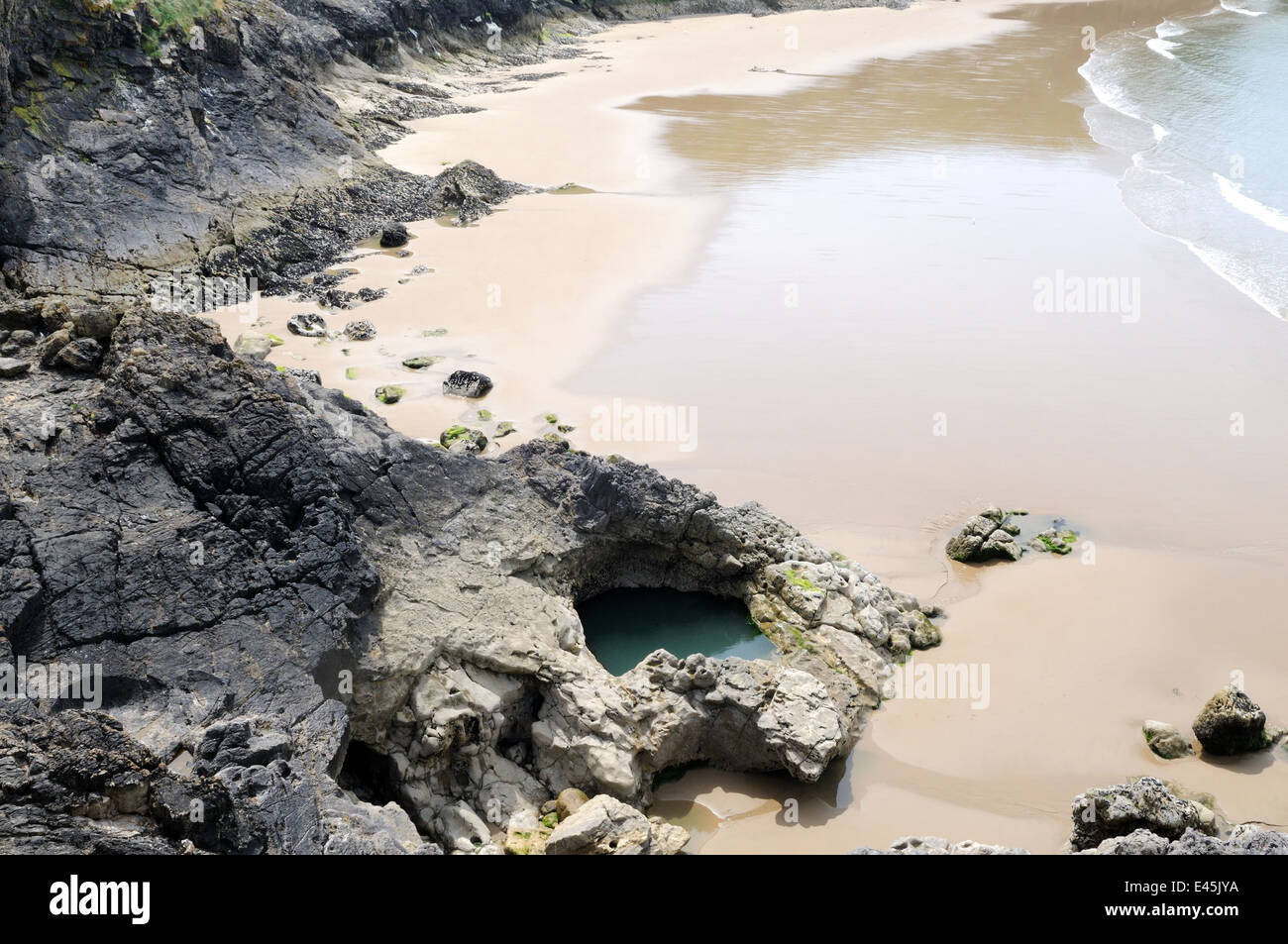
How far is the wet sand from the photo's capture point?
31.0ft

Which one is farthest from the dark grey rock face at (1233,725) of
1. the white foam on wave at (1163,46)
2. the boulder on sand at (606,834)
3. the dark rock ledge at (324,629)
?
the white foam on wave at (1163,46)

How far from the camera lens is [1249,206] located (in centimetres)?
2453

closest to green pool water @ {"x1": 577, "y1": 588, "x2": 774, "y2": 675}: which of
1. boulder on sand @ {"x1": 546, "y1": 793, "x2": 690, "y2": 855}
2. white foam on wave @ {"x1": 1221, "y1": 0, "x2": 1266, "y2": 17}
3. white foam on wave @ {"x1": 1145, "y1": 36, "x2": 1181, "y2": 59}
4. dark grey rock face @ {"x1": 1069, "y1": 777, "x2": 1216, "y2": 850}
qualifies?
boulder on sand @ {"x1": 546, "y1": 793, "x2": 690, "y2": 855}

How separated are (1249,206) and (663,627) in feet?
69.5

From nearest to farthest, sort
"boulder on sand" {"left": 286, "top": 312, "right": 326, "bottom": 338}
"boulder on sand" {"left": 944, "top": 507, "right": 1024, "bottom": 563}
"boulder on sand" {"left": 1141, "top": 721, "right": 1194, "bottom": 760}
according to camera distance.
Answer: "boulder on sand" {"left": 1141, "top": 721, "right": 1194, "bottom": 760}
"boulder on sand" {"left": 944, "top": 507, "right": 1024, "bottom": 563}
"boulder on sand" {"left": 286, "top": 312, "right": 326, "bottom": 338}

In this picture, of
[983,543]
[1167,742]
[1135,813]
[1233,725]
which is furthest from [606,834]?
[983,543]

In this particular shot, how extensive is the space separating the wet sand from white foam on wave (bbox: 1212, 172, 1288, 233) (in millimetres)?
2731

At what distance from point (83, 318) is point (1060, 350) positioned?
1432 cm

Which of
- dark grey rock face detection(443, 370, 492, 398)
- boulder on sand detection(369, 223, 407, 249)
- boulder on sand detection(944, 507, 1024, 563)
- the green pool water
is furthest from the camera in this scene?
boulder on sand detection(369, 223, 407, 249)

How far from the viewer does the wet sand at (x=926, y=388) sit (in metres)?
9.45

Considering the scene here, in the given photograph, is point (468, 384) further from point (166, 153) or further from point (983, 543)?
point (166, 153)

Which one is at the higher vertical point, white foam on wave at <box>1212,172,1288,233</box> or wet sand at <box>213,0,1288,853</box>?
white foam on wave at <box>1212,172,1288,233</box>

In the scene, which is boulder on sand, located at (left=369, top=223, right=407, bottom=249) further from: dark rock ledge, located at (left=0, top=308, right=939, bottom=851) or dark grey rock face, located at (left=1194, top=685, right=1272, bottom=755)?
dark grey rock face, located at (left=1194, top=685, right=1272, bottom=755)

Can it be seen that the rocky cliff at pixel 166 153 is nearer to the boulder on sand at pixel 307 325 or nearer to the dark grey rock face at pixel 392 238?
the dark grey rock face at pixel 392 238
